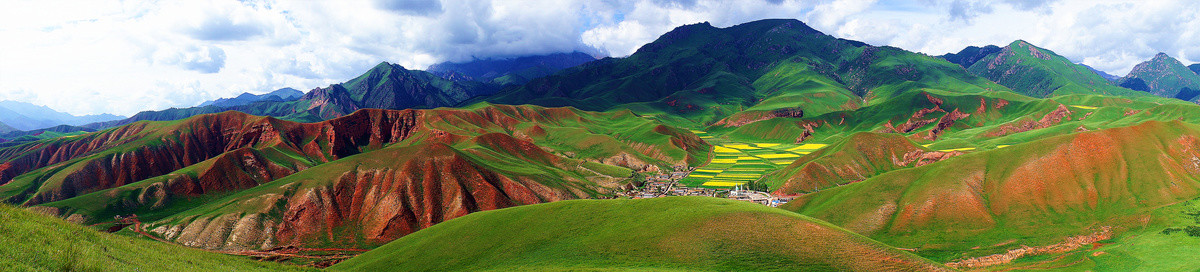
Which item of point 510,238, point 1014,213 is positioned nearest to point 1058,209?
point 1014,213

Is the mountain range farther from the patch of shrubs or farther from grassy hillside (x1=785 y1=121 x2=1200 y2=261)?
the patch of shrubs

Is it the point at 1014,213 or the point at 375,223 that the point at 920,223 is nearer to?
the point at 1014,213

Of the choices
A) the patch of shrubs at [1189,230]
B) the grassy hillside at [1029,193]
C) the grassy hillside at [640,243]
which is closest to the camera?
the grassy hillside at [640,243]

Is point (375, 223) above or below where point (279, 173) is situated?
below

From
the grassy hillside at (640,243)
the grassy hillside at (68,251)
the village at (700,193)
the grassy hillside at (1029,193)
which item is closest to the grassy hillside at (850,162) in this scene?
the village at (700,193)

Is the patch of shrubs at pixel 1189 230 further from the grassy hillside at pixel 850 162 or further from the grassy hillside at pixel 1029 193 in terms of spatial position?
the grassy hillside at pixel 850 162

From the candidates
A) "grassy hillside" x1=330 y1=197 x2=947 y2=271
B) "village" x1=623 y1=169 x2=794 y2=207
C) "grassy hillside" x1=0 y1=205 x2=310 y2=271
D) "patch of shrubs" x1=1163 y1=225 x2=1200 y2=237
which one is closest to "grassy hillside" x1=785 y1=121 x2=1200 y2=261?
"patch of shrubs" x1=1163 y1=225 x2=1200 y2=237
